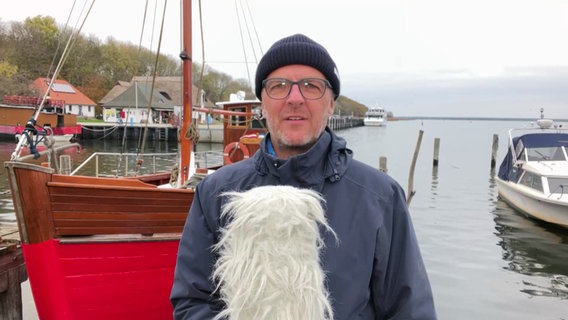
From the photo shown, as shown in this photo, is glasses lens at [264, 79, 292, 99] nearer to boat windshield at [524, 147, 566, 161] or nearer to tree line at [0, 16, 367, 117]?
boat windshield at [524, 147, 566, 161]

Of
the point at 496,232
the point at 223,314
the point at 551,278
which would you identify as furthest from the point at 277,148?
the point at 496,232

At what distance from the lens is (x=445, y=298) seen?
845cm

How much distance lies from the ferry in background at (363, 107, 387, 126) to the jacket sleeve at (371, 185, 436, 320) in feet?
401

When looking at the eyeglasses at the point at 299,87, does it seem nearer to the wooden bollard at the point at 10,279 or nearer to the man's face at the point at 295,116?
the man's face at the point at 295,116

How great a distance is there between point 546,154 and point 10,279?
16.5m

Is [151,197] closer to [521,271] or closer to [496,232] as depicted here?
[521,271]

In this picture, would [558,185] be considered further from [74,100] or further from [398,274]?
[74,100]

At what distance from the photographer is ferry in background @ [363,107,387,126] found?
121 metres

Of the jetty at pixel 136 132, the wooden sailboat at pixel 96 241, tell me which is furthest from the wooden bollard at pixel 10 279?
the jetty at pixel 136 132

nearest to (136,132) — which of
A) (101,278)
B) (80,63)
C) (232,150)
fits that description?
(80,63)

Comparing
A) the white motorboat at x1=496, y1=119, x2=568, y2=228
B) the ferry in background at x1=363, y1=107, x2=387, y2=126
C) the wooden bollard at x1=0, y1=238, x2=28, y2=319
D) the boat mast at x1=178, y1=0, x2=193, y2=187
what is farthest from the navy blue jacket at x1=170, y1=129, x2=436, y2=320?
the ferry in background at x1=363, y1=107, x2=387, y2=126

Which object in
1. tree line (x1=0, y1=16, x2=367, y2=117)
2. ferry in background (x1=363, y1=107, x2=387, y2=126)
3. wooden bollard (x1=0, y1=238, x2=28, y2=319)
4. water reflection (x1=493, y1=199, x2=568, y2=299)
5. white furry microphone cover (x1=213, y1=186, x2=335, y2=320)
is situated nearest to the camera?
white furry microphone cover (x1=213, y1=186, x2=335, y2=320)

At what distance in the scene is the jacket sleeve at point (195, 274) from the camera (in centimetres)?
166

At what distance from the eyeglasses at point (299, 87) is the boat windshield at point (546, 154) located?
1611cm
